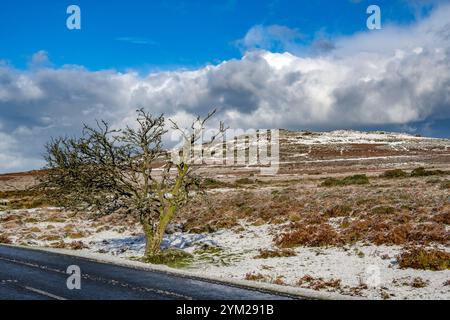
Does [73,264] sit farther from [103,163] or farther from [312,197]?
[312,197]

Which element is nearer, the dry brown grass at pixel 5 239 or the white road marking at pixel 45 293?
the white road marking at pixel 45 293

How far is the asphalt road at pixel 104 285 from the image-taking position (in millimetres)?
14961

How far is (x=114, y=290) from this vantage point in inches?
628

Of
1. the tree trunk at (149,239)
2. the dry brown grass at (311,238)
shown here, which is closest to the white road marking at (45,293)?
the tree trunk at (149,239)

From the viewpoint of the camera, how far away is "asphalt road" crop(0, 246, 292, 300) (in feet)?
49.1

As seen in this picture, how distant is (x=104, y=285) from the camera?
16.9 metres

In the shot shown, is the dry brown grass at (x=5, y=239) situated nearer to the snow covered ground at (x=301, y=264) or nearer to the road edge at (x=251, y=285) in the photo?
the snow covered ground at (x=301, y=264)

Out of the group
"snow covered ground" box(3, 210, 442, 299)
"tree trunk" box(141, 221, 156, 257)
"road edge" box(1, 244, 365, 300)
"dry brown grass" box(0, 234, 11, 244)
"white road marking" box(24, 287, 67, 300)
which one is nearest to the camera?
"white road marking" box(24, 287, 67, 300)

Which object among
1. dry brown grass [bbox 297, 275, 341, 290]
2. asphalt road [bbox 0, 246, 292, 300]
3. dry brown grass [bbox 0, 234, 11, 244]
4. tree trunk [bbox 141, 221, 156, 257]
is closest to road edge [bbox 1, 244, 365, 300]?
asphalt road [bbox 0, 246, 292, 300]

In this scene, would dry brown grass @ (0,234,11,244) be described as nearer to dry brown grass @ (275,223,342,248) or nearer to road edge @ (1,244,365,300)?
road edge @ (1,244,365,300)

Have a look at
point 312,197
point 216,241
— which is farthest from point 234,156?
point 216,241

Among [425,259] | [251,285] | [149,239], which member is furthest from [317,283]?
[149,239]

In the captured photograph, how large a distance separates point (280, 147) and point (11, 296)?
170025mm

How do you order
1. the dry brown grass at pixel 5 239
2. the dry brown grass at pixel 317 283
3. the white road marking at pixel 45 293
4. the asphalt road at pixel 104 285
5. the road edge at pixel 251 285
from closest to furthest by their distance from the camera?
the white road marking at pixel 45 293, the asphalt road at pixel 104 285, the road edge at pixel 251 285, the dry brown grass at pixel 317 283, the dry brown grass at pixel 5 239
